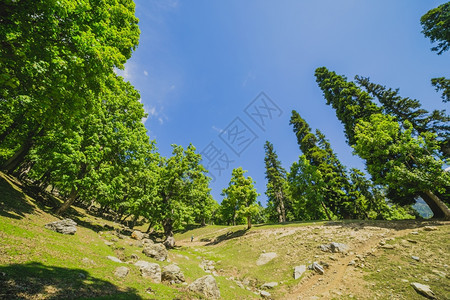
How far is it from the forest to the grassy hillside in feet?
17.2

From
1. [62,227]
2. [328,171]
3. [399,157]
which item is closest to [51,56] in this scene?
[62,227]

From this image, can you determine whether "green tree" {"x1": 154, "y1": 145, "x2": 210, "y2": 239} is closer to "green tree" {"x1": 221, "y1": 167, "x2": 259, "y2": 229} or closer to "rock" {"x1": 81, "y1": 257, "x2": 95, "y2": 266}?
"green tree" {"x1": 221, "y1": 167, "x2": 259, "y2": 229}

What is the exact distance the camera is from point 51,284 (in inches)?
248

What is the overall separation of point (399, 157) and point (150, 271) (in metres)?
30.3

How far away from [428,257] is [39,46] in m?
24.7

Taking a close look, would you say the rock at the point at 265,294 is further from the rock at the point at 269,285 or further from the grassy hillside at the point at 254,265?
the rock at the point at 269,285

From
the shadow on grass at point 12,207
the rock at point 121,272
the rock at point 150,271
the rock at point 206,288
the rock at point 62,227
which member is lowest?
the rock at point 206,288

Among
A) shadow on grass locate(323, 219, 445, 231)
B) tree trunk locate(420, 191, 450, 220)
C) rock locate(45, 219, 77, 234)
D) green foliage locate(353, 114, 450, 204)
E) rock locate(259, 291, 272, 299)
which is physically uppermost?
green foliage locate(353, 114, 450, 204)

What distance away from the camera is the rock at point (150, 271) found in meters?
10.7

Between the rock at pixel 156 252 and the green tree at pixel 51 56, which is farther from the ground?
the green tree at pixel 51 56

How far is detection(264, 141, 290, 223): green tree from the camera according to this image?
44531mm

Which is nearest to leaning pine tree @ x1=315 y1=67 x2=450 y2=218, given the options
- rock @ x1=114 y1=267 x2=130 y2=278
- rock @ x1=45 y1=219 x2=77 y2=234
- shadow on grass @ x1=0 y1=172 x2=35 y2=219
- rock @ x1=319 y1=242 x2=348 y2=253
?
rock @ x1=319 y1=242 x2=348 y2=253

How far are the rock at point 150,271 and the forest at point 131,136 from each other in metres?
8.22

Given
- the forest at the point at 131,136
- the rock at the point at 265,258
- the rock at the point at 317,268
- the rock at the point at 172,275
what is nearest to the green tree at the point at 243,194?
the forest at the point at 131,136
